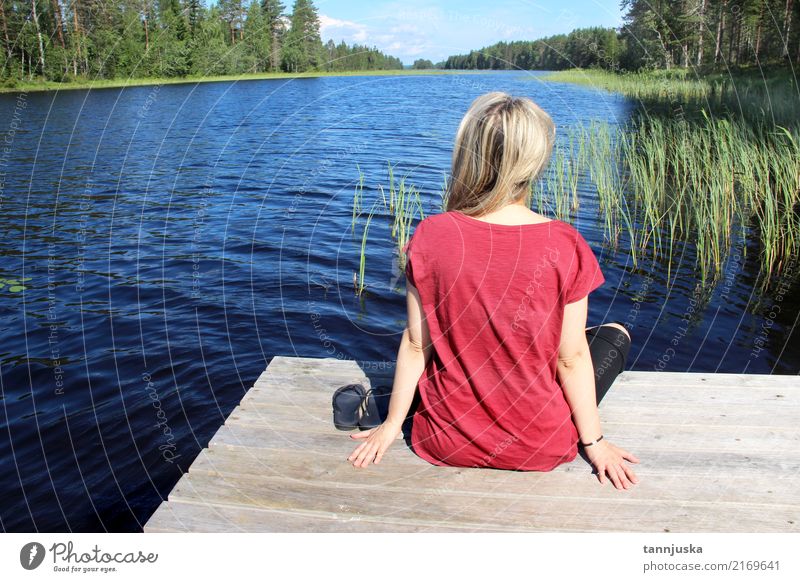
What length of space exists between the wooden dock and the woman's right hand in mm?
38

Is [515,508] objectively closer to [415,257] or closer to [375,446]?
[375,446]

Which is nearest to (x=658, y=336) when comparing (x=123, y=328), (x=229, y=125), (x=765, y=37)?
(x=123, y=328)

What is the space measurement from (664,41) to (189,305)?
9.09m

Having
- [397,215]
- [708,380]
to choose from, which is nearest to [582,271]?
[708,380]

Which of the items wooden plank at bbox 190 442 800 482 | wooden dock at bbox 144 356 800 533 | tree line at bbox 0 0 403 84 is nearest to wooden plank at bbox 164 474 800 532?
wooden dock at bbox 144 356 800 533

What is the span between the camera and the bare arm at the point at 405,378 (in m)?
2.58

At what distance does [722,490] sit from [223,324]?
5623 mm

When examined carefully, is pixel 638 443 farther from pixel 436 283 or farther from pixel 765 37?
pixel 765 37

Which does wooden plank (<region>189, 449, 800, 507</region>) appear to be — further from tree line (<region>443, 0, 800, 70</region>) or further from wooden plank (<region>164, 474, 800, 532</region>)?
tree line (<region>443, 0, 800, 70</region>)

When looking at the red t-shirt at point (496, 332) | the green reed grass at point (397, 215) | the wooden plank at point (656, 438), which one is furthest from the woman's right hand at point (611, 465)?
the green reed grass at point (397, 215)

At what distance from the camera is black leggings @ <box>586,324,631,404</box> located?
322 cm

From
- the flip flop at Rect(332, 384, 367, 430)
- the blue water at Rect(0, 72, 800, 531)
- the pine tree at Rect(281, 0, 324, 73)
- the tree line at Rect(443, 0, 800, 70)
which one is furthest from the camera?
the tree line at Rect(443, 0, 800, 70)

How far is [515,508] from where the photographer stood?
2623 mm

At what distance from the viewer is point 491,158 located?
2.31m
